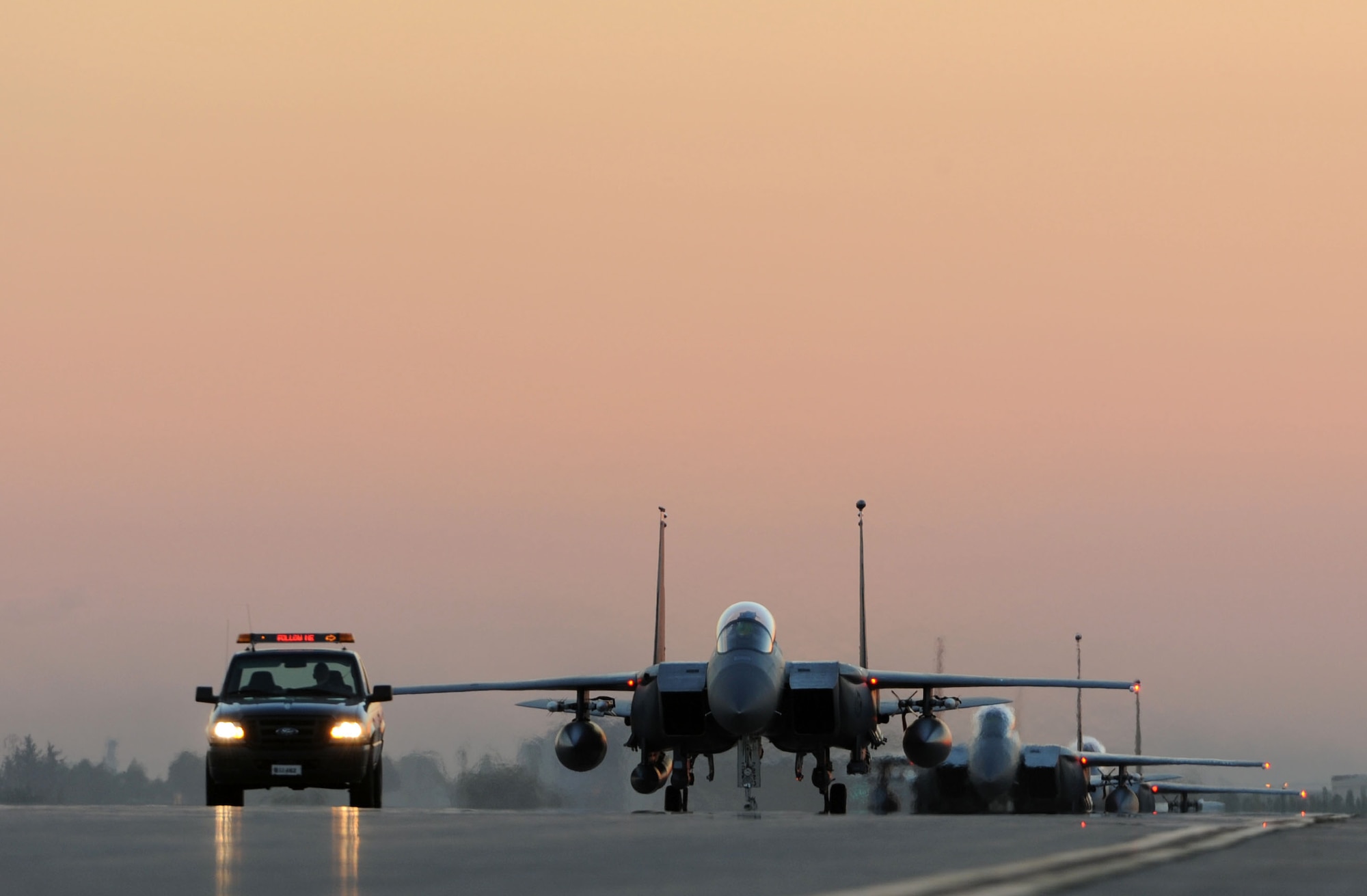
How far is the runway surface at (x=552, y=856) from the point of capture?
6.57 metres

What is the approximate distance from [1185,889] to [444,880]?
2679 mm

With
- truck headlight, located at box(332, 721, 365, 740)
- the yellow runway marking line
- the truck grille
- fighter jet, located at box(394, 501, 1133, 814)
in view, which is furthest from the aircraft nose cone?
the yellow runway marking line

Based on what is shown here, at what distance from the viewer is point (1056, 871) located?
24.2 feet

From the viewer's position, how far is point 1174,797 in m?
131

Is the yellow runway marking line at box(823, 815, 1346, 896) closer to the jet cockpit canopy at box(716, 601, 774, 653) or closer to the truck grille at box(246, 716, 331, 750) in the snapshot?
the truck grille at box(246, 716, 331, 750)

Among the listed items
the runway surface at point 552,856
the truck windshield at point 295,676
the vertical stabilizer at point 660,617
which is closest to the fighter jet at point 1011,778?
the vertical stabilizer at point 660,617

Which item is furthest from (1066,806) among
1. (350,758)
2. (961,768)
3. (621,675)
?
(350,758)

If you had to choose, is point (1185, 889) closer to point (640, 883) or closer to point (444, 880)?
point (640, 883)

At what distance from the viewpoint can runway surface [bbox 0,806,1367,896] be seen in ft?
21.6

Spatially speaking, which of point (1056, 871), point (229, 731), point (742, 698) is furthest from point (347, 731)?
point (1056, 871)

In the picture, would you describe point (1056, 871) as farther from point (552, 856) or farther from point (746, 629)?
point (746, 629)

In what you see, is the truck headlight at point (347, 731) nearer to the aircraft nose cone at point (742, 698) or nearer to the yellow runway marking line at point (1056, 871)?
the yellow runway marking line at point (1056, 871)

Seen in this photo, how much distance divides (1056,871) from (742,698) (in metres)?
26.1

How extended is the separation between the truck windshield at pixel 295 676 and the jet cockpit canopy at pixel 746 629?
13939 mm
